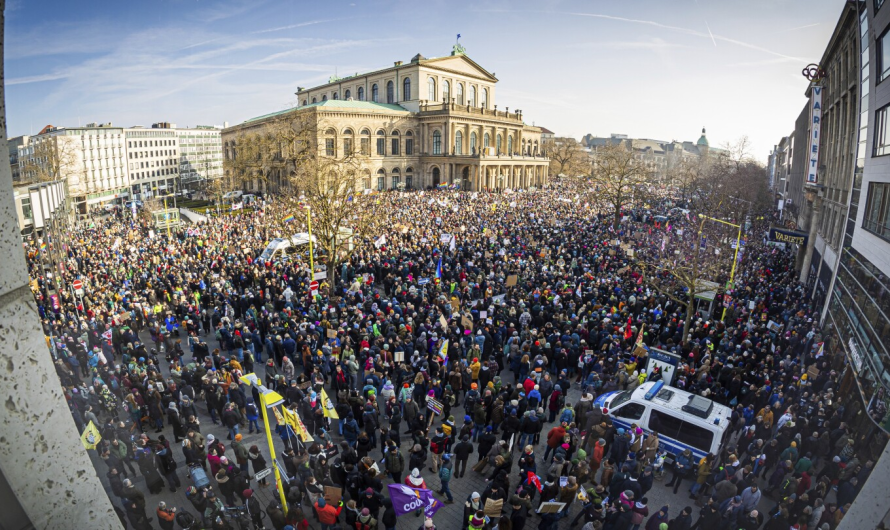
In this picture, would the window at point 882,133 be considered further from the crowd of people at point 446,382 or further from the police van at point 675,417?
the police van at point 675,417

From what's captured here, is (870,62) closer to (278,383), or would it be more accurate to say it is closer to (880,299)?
(880,299)

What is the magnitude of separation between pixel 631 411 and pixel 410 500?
19.0 feet

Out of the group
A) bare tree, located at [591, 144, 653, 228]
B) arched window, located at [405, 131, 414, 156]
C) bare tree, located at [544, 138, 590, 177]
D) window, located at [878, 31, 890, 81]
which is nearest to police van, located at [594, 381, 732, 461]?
window, located at [878, 31, 890, 81]

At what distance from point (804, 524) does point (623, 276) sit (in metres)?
15.9

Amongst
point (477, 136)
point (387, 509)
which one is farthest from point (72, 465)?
point (477, 136)

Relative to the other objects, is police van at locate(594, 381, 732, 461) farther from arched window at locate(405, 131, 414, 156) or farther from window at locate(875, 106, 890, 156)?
arched window at locate(405, 131, 414, 156)

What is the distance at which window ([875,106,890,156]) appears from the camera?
13.6 meters

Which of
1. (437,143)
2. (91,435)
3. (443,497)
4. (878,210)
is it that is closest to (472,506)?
(443,497)

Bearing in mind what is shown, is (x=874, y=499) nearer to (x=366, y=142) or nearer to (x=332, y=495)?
(x=332, y=495)

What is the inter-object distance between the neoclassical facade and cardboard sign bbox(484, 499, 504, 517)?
177ft

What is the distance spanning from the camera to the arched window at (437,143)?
66.5 m

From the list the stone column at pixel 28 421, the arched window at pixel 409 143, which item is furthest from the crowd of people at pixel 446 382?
the arched window at pixel 409 143

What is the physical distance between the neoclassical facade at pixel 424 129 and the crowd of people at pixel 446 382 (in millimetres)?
38988

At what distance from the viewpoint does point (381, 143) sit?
6456 cm
